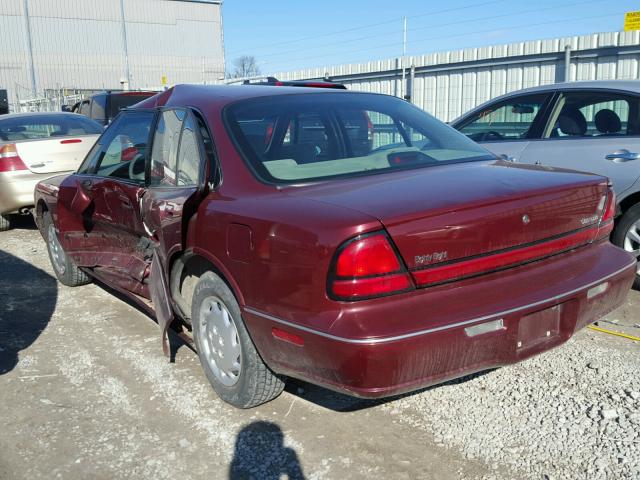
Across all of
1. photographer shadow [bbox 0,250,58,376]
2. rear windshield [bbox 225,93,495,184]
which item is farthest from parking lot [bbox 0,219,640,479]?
rear windshield [bbox 225,93,495,184]

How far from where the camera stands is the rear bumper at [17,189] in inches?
311

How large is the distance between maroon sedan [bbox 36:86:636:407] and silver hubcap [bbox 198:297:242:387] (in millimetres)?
10

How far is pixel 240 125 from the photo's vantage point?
3.42 metres

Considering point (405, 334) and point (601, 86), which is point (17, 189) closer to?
point (601, 86)

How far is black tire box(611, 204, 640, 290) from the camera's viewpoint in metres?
4.98

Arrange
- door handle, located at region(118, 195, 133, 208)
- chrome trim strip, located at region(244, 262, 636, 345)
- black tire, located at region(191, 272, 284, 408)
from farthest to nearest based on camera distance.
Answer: door handle, located at region(118, 195, 133, 208), black tire, located at region(191, 272, 284, 408), chrome trim strip, located at region(244, 262, 636, 345)

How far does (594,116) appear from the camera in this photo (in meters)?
5.41

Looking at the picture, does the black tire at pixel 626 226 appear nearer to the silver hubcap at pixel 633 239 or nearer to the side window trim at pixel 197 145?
the silver hubcap at pixel 633 239

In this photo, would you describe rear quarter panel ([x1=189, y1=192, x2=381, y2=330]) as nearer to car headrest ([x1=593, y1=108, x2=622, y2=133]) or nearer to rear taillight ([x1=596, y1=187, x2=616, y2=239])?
rear taillight ([x1=596, y1=187, x2=616, y2=239])

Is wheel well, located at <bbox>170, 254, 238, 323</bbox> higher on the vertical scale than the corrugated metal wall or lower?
lower

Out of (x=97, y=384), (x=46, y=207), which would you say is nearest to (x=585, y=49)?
(x=46, y=207)

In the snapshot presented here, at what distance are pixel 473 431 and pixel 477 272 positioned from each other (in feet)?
2.87

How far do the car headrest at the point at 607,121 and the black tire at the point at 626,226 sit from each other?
702 mm

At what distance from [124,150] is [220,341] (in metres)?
1.71
